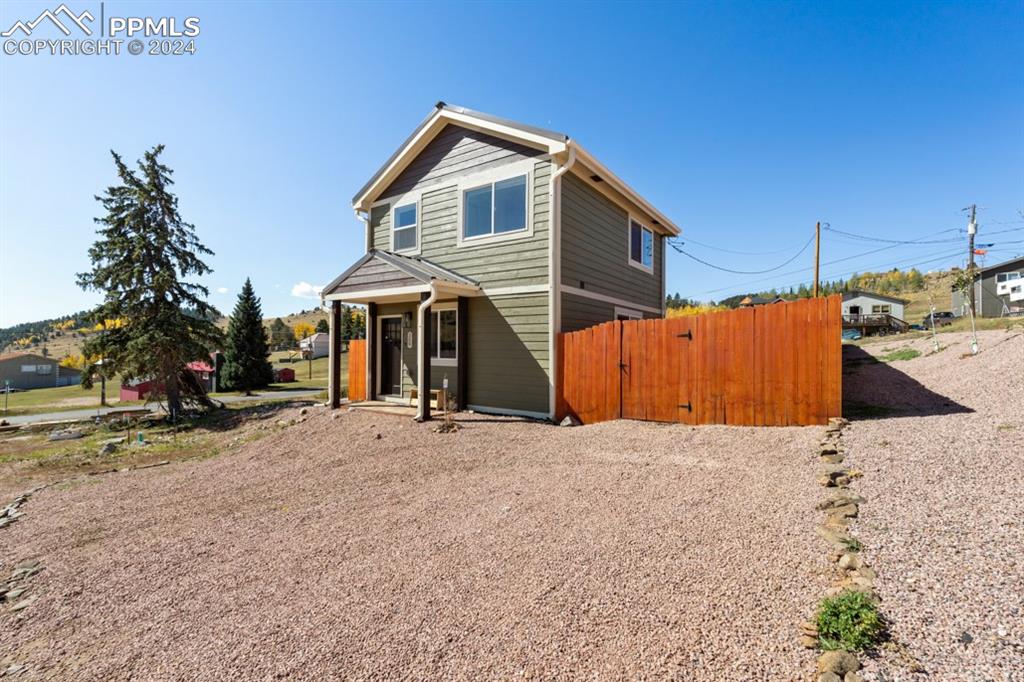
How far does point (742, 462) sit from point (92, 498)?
8919mm

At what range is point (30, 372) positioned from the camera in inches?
2076

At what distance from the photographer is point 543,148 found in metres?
9.37

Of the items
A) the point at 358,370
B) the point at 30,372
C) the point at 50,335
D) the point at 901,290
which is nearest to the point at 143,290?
the point at 358,370

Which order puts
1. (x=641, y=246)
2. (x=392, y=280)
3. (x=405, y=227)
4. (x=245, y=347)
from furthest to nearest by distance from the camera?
(x=245, y=347)
(x=641, y=246)
(x=405, y=227)
(x=392, y=280)

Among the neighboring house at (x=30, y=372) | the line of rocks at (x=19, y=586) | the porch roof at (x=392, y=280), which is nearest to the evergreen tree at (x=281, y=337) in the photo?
the neighboring house at (x=30, y=372)

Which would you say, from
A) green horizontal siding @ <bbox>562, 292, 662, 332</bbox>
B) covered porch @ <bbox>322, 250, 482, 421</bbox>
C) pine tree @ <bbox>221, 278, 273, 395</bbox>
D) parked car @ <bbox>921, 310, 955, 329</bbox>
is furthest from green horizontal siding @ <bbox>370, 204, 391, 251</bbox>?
pine tree @ <bbox>221, 278, 273, 395</bbox>

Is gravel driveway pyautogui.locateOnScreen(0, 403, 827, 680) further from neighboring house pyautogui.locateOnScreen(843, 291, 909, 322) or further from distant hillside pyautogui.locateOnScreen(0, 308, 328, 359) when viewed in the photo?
distant hillside pyautogui.locateOnScreen(0, 308, 328, 359)

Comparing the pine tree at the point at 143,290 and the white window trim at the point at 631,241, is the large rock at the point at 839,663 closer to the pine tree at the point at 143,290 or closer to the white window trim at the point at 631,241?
the white window trim at the point at 631,241

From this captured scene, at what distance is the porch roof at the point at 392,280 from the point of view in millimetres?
9422

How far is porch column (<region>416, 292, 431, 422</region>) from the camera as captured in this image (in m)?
9.27

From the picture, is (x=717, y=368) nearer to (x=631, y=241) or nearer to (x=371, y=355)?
(x=631, y=241)

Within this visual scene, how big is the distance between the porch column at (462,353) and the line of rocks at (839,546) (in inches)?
283

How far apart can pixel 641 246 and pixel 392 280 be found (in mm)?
7844

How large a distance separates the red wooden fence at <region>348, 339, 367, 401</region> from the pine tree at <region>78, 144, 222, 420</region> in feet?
19.5
